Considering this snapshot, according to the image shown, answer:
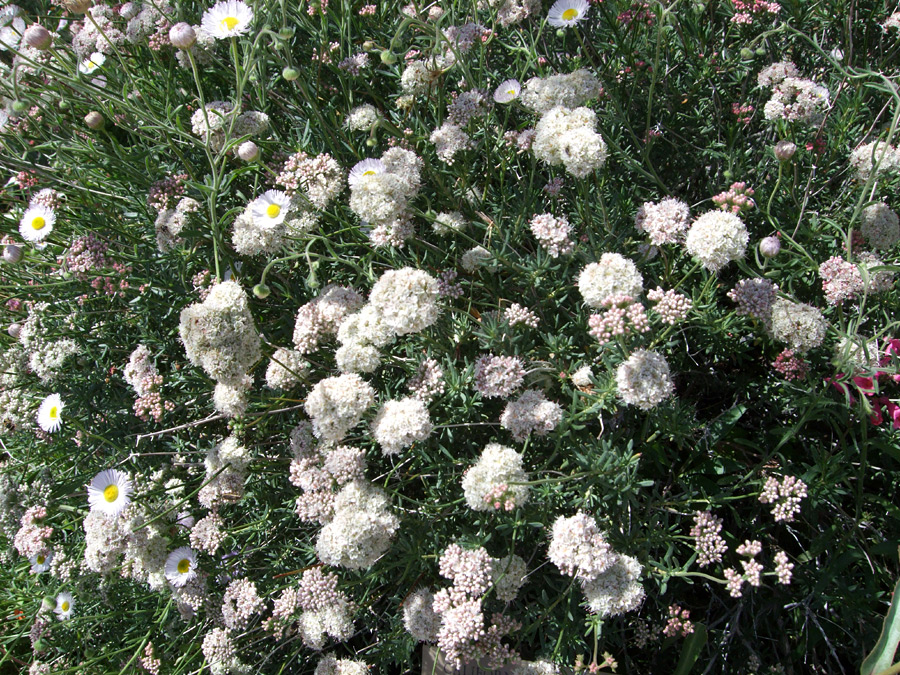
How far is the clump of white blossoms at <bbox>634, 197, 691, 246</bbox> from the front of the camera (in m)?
2.90

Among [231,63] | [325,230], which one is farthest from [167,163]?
[325,230]

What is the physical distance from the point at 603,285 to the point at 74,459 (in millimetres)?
3669

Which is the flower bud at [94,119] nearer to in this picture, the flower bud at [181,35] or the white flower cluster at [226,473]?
the flower bud at [181,35]

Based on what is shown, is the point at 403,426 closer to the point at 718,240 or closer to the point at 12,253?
the point at 718,240

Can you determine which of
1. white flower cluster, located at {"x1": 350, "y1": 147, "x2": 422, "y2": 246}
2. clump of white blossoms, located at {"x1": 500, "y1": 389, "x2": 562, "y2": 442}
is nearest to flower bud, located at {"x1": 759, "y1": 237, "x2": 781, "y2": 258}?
clump of white blossoms, located at {"x1": 500, "y1": 389, "x2": 562, "y2": 442}

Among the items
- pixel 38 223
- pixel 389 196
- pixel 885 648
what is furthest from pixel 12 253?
pixel 885 648

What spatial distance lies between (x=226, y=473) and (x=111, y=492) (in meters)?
0.70

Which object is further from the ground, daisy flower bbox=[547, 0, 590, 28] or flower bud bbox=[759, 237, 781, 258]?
daisy flower bbox=[547, 0, 590, 28]

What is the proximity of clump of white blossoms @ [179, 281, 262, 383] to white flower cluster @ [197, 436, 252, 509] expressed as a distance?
1.75 feet

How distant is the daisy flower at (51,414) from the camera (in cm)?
381

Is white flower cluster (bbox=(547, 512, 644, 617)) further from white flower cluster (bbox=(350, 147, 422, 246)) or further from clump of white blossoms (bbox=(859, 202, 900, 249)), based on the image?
clump of white blossoms (bbox=(859, 202, 900, 249))

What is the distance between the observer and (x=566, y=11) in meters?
3.71

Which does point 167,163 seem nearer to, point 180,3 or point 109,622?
point 180,3

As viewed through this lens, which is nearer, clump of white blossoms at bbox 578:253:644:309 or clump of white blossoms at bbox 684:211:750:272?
clump of white blossoms at bbox 578:253:644:309
